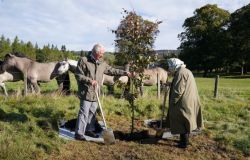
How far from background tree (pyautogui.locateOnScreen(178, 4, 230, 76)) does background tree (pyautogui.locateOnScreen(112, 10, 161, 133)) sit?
174ft

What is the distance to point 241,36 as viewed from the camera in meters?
62.0

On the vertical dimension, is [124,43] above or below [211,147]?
above

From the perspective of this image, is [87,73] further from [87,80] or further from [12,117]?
[12,117]

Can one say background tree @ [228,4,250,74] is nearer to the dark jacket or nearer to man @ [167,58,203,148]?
man @ [167,58,203,148]

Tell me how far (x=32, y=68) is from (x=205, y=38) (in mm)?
52517

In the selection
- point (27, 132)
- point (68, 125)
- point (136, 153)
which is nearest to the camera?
point (136, 153)

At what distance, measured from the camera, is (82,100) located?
10.1 m

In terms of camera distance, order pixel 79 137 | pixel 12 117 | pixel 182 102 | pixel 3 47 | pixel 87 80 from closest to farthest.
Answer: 1. pixel 87 80
2. pixel 182 102
3. pixel 79 137
4. pixel 12 117
5. pixel 3 47

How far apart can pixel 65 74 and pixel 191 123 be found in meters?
9.98

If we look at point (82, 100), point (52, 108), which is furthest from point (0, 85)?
point (82, 100)

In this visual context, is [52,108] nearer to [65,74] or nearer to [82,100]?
[82,100]

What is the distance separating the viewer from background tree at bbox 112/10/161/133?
10719 millimetres

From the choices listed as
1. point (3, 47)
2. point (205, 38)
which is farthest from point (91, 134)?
point (3, 47)

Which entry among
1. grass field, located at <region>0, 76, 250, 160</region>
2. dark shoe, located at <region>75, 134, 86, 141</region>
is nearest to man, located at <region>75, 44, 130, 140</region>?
dark shoe, located at <region>75, 134, 86, 141</region>
